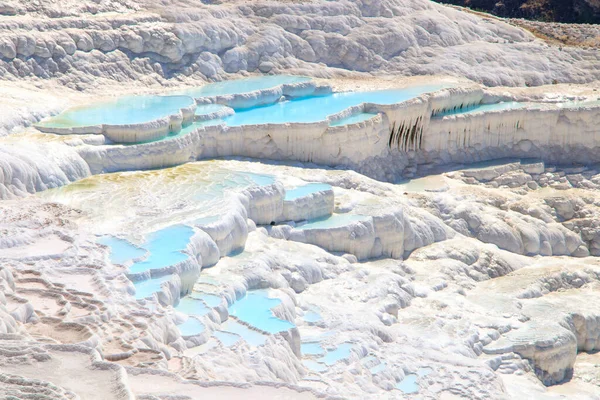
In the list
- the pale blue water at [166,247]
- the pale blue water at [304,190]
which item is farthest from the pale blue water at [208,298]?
the pale blue water at [304,190]

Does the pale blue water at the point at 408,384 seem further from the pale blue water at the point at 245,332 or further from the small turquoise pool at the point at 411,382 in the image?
the pale blue water at the point at 245,332

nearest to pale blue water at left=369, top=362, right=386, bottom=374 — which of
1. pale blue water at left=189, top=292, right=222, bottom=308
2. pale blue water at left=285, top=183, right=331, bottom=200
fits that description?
pale blue water at left=189, top=292, right=222, bottom=308

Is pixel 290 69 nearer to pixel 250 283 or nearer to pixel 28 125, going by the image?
pixel 28 125

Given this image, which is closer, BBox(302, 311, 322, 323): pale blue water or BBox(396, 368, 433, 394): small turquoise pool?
BBox(396, 368, 433, 394): small turquoise pool

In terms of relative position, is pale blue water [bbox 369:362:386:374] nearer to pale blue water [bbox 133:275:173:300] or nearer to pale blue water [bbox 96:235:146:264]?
pale blue water [bbox 133:275:173:300]

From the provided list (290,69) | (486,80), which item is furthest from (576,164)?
(290,69)

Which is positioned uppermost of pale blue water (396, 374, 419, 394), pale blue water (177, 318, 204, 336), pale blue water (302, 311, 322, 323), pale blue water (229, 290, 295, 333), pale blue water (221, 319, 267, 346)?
pale blue water (177, 318, 204, 336)
